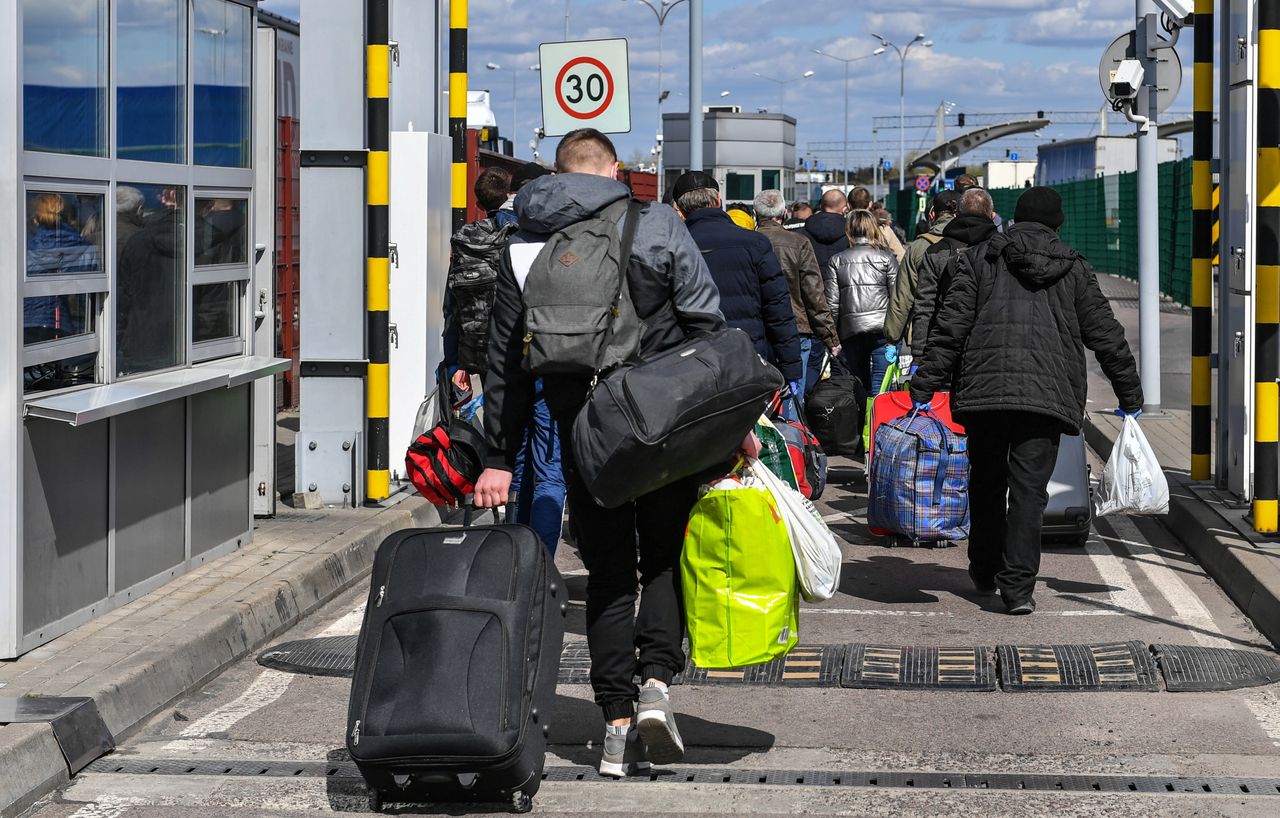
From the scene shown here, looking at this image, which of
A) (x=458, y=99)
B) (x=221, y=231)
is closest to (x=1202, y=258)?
(x=458, y=99)

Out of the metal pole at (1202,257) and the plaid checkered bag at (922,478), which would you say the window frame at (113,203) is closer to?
the plaid checkered bag at (922,478)

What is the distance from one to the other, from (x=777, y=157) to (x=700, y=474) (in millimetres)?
34001

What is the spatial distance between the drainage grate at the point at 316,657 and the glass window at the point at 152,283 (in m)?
1.33

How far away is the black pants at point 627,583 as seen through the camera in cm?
524

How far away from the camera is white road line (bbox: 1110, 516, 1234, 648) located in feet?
24.1

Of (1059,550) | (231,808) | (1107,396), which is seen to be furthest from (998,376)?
(1107,396)

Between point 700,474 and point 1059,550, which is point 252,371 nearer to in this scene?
point 700,474

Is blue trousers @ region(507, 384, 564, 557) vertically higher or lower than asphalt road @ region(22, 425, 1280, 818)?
higher

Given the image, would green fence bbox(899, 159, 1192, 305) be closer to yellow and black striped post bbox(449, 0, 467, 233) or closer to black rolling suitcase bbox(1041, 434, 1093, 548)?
yellow and black striped post bbox(449, 0, 467, 233)

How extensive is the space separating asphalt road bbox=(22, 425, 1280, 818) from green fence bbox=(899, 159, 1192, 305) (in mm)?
10409

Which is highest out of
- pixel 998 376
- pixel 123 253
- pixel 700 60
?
pixel 700 60

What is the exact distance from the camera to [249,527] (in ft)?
28.5

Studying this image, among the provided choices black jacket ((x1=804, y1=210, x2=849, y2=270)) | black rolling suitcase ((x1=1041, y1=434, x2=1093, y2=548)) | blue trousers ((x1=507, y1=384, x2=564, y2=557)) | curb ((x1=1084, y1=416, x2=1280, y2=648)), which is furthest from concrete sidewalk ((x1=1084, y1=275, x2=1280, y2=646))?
blue trousers ((x1=507, y1=384, x2=564, y2=557))

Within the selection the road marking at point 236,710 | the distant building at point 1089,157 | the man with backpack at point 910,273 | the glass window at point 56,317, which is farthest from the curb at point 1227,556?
the distant building at point 1089,157
